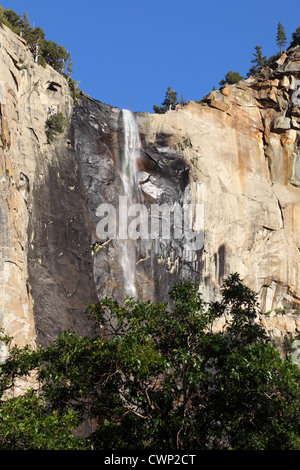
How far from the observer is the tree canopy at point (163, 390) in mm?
15258

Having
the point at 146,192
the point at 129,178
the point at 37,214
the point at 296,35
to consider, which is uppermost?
the point at 296,35

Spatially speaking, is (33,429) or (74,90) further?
(74,90)

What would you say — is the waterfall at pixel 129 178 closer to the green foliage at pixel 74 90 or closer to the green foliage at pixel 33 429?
the green foliage at pixel 74 90

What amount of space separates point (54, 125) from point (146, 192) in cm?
855

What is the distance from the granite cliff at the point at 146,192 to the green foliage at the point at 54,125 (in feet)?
1.54

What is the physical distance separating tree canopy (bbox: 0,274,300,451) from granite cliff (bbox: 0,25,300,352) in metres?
12.6

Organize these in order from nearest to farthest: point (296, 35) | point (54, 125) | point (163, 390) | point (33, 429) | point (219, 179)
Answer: point (33, 429)
point (163, 390)
point (54, 125)
point (219, 179)
point (296, 35)

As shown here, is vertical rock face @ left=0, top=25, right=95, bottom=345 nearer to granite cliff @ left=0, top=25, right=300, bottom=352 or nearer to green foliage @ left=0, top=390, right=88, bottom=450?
granite cliff @ left=0, top=25, right=300, bottom=352

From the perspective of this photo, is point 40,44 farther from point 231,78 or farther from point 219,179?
point 231,78

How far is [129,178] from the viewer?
4422 cm

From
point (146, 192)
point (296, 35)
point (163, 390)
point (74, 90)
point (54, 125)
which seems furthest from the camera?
point (296, 35)

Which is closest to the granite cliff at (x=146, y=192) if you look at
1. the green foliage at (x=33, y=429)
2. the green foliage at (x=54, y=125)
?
the green foliage at (x=54, y=125)

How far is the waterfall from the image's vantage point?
4006 centimetres

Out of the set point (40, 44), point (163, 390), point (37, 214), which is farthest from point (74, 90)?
point (163, 390)
